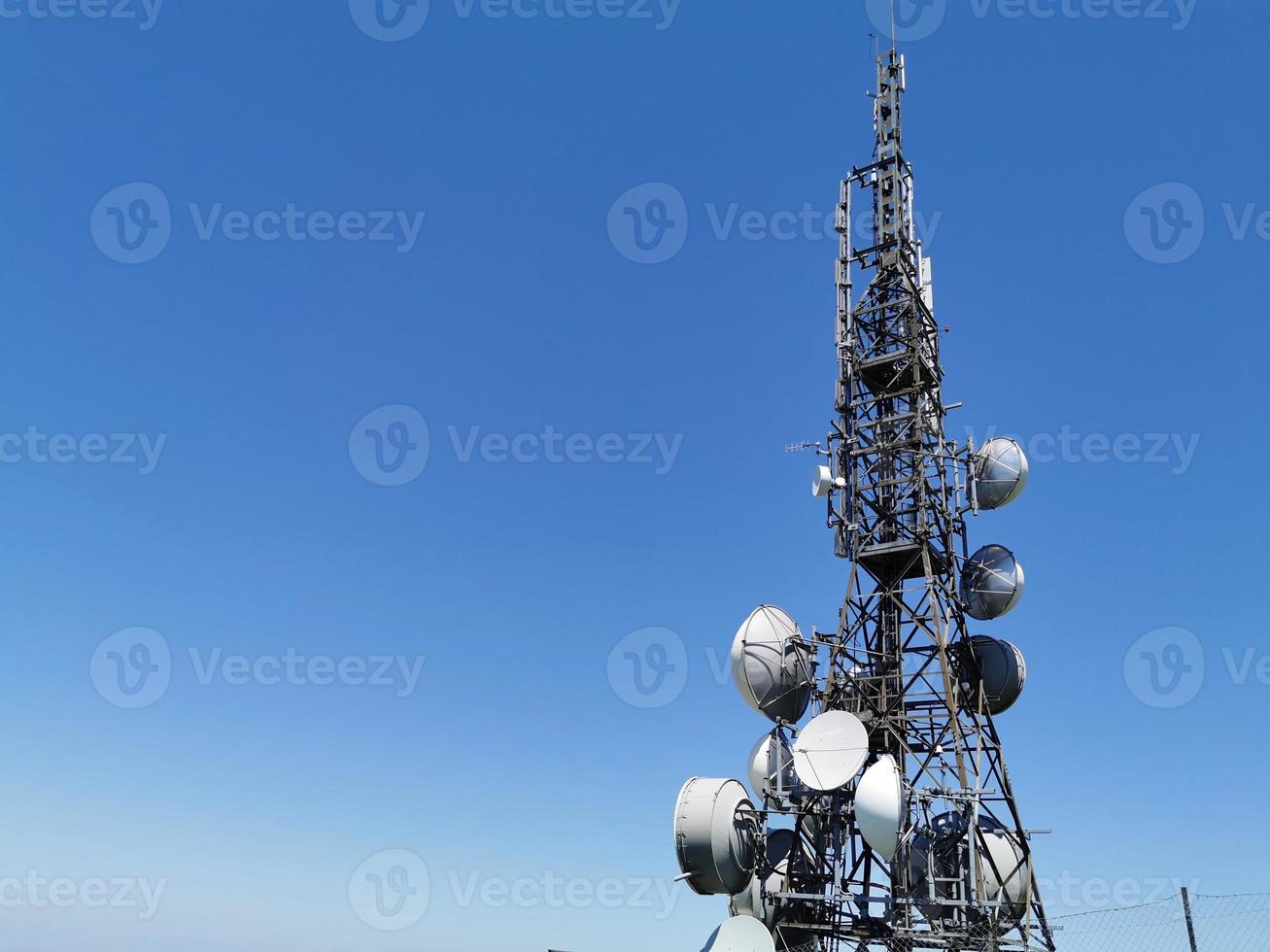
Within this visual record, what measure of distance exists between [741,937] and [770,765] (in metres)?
6.27

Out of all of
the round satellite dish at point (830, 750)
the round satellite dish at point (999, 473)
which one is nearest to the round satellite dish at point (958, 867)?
the round satellite dish at point (830, 750)

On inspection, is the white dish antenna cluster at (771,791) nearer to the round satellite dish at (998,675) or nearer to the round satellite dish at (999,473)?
the round satellite dish at (998,675)

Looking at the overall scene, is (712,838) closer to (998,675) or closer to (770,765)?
(770,765)

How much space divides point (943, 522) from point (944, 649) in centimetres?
524

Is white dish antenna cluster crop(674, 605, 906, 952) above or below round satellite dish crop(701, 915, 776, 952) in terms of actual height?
above

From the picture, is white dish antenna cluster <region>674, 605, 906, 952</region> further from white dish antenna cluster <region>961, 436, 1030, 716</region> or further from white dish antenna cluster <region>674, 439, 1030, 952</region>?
white dish antenna cluster <region>961, 436, 1030, 716</region>

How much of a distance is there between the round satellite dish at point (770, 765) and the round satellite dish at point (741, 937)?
4647mm

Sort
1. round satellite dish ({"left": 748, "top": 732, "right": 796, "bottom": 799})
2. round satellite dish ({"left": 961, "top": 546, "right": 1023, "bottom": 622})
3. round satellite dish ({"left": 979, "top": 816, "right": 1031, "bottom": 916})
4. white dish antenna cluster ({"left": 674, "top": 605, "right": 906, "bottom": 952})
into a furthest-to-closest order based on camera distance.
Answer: round satellite dish ({"left": 961, "top": 546, "right": 1023, "bottom": 622}), round satellite dish ({"left": 748, "top": 732, "right": 796, "bottom": 799}), round satellite dish ({"left": 979, "top": 816, "right": 1031, "bottom": 916}), white dish antenna cluster ({"left": 674, "top": 605, "right": 906, "bottom": 952})

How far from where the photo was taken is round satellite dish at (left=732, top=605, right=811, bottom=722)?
38.1m

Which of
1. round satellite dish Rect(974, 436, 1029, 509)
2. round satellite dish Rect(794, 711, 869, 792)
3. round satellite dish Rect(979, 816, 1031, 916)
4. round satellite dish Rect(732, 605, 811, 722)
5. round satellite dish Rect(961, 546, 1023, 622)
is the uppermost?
round satellite dish Rect(974, 436, 1029, 509)

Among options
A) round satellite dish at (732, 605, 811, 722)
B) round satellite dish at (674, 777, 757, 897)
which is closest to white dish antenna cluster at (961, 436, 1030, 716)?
round satellite dish at (732, 605, 811, 722)

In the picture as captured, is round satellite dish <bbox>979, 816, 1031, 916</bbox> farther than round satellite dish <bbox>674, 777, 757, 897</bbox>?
No

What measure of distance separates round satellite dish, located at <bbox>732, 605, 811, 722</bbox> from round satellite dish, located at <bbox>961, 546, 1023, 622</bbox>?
263 inches

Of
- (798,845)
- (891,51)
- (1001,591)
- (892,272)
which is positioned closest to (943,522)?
(1001,591)
